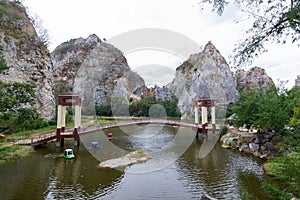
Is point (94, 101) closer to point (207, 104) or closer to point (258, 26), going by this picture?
point (207, 104)

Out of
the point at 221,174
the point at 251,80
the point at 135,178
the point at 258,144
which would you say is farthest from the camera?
the point at 251,80

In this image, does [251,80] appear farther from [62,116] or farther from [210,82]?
[62,116]

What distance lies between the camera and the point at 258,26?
3916 millimetres

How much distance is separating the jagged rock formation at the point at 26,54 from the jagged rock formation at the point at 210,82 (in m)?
27.6

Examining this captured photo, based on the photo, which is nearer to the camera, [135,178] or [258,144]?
[135,178]

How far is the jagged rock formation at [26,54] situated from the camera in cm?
2503

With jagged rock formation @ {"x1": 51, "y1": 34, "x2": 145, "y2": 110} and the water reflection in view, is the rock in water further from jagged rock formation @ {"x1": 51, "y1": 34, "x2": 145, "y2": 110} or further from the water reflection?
jagged rock formation @ {"x1": 51, "y1": 34, "x2": 145, "y2": 110}

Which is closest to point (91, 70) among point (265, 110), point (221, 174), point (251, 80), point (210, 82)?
point (210, 82)

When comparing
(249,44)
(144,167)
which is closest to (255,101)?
(144,167)

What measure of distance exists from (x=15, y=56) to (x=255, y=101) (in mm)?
25043

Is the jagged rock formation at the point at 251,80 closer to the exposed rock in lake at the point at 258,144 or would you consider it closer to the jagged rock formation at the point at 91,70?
the jagged rock formation at the point at 91,70

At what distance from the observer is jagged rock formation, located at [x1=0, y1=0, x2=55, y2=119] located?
2503cm

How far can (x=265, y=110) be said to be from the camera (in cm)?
1579

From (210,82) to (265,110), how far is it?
109ft
